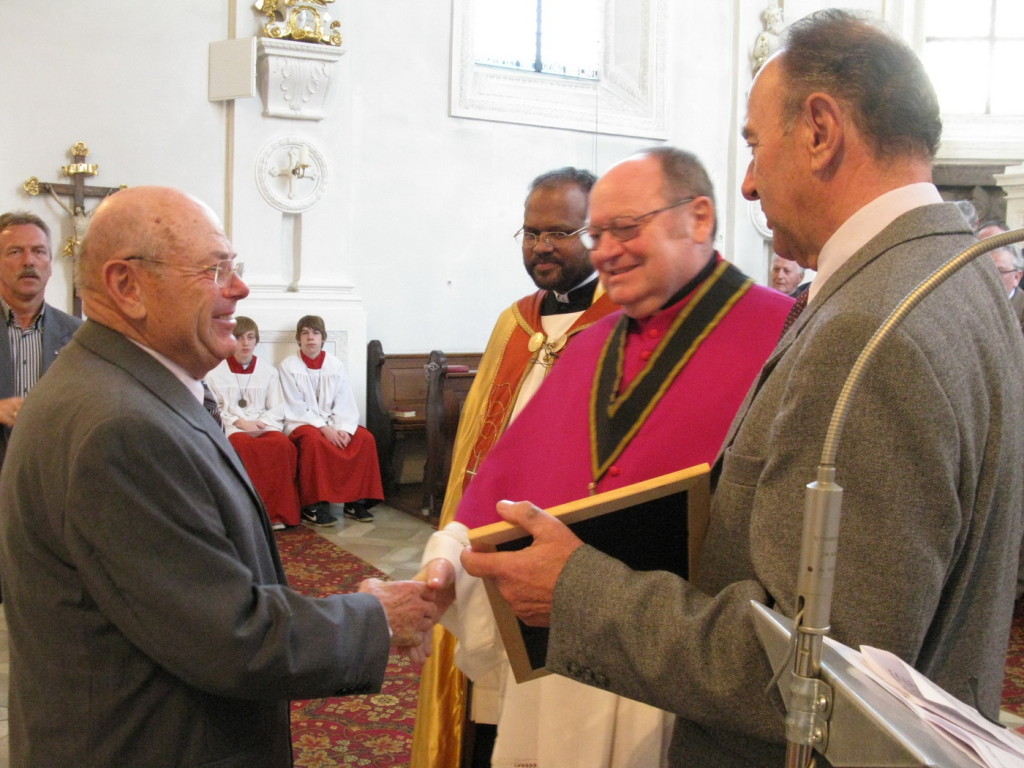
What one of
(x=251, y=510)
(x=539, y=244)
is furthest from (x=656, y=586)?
(x=539, y=244)

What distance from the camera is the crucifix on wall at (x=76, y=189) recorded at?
7152mm

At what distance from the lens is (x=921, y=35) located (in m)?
10.1

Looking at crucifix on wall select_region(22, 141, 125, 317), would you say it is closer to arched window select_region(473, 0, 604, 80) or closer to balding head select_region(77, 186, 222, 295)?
arched window select_region(473, 0, 604, 80)

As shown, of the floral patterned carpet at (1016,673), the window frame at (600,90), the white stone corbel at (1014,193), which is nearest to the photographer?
the floral patterned carpet at (1016,673)

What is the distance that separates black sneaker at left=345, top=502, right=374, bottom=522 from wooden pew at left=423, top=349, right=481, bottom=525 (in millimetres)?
423

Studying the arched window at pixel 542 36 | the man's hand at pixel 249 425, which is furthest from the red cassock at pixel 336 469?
the arched window at pixel 542 36

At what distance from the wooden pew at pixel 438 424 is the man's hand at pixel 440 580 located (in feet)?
16.6

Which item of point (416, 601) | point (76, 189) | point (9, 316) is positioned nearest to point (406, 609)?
point (416, 601)

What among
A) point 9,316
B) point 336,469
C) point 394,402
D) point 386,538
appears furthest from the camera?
point 394,402

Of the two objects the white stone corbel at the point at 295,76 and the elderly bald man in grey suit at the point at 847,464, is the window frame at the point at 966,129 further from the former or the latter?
the elderly bald man in grey suit at the point at 847,464

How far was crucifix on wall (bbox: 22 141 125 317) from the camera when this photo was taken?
715 cm

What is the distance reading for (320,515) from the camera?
6.96 m

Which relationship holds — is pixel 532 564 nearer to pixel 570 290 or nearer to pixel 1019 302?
pixel 570 290

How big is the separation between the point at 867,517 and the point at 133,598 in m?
1.04
